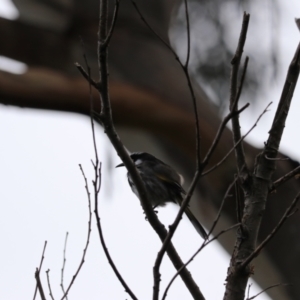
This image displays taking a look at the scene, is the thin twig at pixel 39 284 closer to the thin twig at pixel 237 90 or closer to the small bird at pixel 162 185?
the thin twig at pixel 237 90

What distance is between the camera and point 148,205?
1.78 m

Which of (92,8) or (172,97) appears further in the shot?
(92,8)

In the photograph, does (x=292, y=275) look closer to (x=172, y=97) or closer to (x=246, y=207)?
(x=172, y=97)

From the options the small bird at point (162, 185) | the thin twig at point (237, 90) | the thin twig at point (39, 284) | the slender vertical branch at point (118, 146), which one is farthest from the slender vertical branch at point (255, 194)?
the small bird at point (162, 185)

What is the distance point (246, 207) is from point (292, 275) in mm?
2269

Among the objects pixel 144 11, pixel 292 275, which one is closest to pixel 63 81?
pixel 144 11

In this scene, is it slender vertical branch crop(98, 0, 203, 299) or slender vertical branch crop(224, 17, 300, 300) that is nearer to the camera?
slender vertical branch crop(98, 0, 203, 299)

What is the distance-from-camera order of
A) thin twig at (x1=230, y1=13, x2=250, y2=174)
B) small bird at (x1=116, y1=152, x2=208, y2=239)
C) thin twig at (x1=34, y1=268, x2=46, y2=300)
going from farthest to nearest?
small bird at (x1=116, y1=152, x2=208, y2=239) < thin twig at (x1=34, y1=268, x2=46, y2=300) < thin twig at (x1=230, y1=13, x2=250, y2=174)

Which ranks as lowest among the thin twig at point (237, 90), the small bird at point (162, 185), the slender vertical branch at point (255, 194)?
the slender vertical branch at point (255, 194)

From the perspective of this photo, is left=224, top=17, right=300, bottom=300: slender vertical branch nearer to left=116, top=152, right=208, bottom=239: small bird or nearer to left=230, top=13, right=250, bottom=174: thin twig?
left=230, top=13, right=250, bottom=174: thin twig

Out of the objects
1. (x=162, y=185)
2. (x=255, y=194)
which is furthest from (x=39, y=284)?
(x=162, y=185)

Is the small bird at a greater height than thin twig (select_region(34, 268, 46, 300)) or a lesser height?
greater

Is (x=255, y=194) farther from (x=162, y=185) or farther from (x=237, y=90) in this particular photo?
(x=162, y=185)

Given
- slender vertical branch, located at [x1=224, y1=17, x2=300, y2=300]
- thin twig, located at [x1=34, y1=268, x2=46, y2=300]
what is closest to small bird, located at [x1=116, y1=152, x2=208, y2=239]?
slender vertical branch, located at [x1=224, y1=17, x2=300, y2=300]
